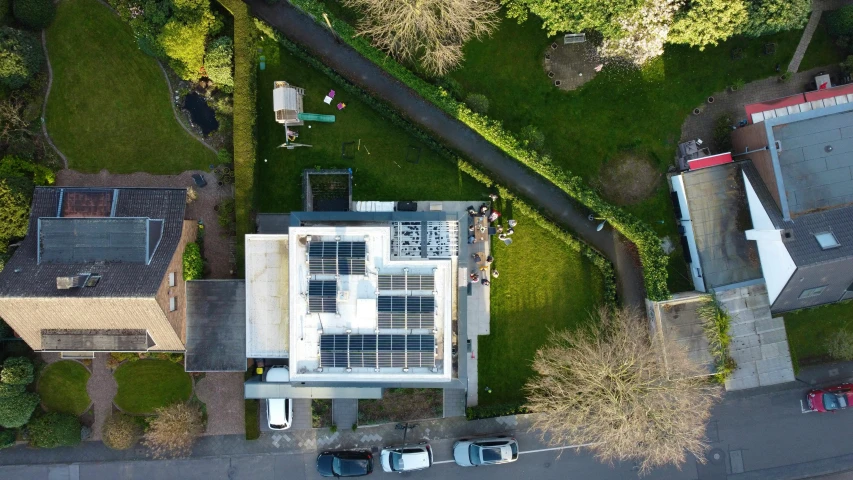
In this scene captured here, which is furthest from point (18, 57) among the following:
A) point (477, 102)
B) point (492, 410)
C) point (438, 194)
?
point (492, 410)

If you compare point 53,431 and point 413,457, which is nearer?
point 53,431

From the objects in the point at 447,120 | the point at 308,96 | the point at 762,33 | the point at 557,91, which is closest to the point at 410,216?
the point at 447,120

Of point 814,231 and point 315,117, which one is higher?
point 315,117

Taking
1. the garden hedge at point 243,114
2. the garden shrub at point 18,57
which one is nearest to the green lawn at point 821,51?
the garden hedge at point 243,114

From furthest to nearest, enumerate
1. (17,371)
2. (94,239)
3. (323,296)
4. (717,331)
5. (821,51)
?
(821,51) < (17,371) < (717,331) < (94,239) < (323,296)

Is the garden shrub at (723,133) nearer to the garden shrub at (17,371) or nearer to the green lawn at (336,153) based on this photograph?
the green lawn at (336,153)

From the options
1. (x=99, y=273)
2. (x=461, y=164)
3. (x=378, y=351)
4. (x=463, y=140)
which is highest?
(x=463, y=140)

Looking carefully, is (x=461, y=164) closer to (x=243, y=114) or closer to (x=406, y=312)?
(x=406, y=312)
